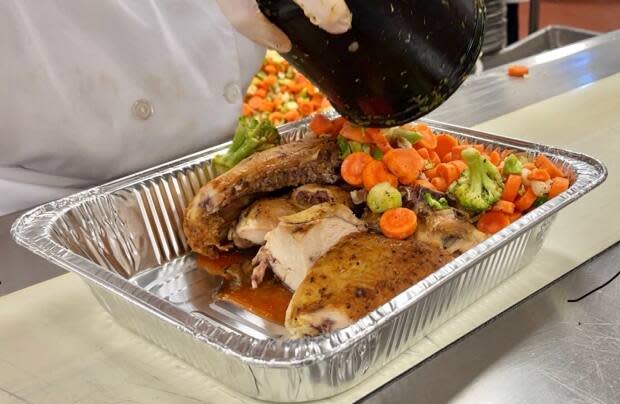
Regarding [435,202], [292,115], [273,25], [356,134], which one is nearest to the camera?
[273,25]

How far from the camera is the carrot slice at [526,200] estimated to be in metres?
1.30

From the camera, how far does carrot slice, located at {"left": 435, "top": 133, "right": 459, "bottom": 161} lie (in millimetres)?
1482

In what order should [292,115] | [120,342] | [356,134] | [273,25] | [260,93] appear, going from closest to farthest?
[273,25] < [120,342] < [356,134] < [292,115] < [260,93]

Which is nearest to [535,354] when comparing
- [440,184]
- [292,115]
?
[440,184]

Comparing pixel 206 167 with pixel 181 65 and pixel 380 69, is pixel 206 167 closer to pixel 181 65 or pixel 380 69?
pixel 181 65

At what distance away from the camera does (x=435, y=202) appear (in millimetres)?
1250

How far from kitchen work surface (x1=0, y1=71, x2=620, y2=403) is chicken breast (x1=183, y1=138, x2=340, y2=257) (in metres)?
0.27

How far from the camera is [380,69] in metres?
0.95

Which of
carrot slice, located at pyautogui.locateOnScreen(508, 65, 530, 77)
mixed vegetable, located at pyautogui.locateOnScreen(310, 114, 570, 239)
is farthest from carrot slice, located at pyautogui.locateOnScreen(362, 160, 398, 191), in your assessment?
carrot slice, located at pyautogui.locateOnScreen(508, 65, 530, 77)

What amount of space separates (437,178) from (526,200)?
180mm

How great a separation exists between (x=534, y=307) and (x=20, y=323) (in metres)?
0.93

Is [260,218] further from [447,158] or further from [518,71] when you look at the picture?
[518,71]

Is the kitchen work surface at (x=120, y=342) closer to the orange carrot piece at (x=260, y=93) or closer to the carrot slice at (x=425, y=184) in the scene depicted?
the carrot slice at (x=425, y=184)

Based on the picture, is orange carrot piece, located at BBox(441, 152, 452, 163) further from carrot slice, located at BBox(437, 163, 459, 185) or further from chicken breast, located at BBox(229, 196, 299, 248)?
chicken breast, located at BBox(229, 196, 299, 248)
